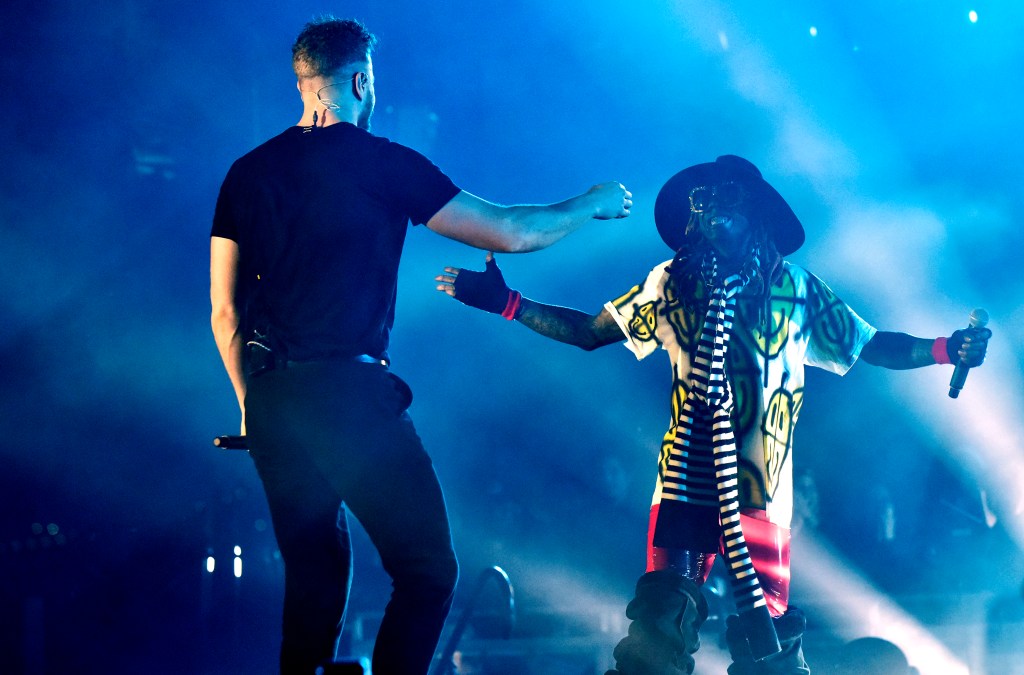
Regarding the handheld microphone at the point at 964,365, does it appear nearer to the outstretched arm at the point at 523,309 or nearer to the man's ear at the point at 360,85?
the outstretched arm at the point at 523,309

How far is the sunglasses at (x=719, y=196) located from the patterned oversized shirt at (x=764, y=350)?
266 mm

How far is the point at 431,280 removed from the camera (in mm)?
7441

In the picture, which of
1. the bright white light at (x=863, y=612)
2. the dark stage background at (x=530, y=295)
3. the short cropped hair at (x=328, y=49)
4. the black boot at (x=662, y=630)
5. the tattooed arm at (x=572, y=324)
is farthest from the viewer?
the dark stage background at (x=530, y=295)

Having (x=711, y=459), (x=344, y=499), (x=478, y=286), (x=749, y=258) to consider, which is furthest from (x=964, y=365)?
(x=344, y=499)

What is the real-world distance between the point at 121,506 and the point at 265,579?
1038 millimetres

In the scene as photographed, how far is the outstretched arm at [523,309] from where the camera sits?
3.39 meters

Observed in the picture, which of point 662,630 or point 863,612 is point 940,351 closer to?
point 662,630

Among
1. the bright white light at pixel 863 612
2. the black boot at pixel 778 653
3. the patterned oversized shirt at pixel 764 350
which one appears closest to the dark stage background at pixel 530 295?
the bright white light at pixel 863 612

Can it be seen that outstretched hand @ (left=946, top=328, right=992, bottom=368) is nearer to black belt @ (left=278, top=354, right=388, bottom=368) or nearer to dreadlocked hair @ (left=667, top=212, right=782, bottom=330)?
dreadlocked hair @ (left=667, top=212, right=782, bottom=330)

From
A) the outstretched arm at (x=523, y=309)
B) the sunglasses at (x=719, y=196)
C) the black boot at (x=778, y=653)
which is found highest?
the sunglasses at (x=719, y=196)

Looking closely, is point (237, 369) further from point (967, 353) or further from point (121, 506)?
point (121, 506)

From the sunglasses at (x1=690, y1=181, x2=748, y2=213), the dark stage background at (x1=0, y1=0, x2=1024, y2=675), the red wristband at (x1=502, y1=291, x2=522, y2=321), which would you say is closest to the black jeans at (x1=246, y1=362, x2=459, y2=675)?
the red wristband at (x1=502, y1=291, x2=522, y2=321)

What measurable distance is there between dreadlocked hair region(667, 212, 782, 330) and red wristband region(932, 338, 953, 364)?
623mm

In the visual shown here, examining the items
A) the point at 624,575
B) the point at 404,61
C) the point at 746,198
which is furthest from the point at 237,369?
the point at 624,575
